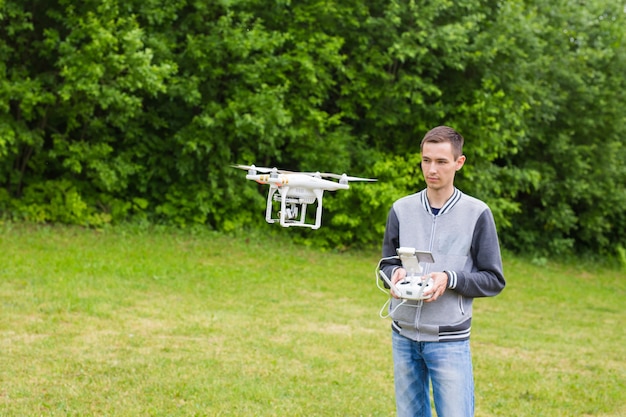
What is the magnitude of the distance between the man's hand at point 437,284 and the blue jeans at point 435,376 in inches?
10.6

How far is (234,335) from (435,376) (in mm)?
4831

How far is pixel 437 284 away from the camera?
3.31 metres

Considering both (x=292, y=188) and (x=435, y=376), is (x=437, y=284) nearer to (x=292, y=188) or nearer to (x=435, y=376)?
(x=435, y=376)

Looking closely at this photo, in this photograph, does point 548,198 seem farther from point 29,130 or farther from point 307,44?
point 29,130

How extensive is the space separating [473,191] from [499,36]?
3028 millimetres

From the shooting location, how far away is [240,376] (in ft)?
21.8

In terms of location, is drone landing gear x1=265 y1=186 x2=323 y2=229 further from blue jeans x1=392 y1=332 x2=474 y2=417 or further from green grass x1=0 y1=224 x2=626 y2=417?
green grass x1=0 y1=224 x2=626 y2=417

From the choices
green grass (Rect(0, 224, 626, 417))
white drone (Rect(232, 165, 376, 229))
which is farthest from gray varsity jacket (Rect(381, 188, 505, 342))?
green grass (Rect(0, 224, 626, 417))

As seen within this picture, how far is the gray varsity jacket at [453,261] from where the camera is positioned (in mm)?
3471

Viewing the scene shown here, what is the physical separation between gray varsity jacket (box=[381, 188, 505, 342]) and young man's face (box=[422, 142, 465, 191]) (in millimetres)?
110

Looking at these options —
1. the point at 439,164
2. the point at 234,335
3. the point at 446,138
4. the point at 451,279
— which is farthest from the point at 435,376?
the point at 234,335

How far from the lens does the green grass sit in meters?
6.09

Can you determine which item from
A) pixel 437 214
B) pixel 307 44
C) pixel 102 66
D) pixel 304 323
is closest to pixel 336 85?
pixel 307 44

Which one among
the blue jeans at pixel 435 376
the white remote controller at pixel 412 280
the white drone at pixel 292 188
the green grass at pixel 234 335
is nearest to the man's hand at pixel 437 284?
the white remote controller at pixel 412 280
